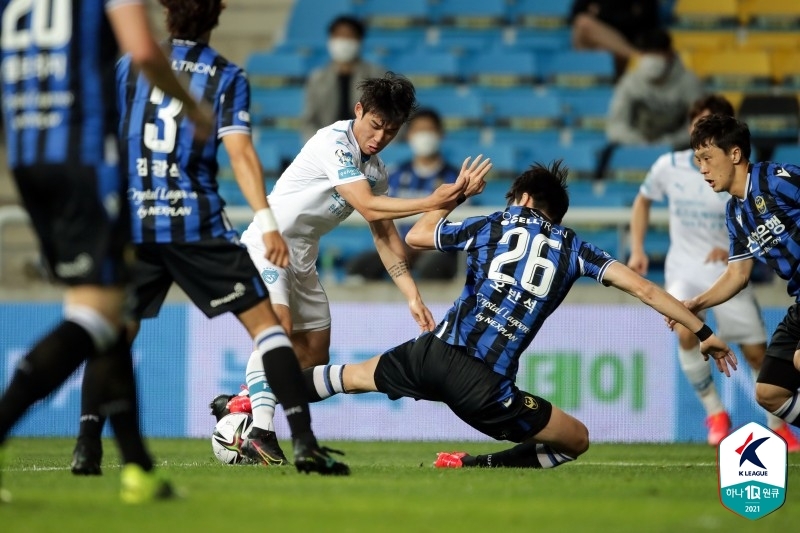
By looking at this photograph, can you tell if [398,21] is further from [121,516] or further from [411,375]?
[121,516]

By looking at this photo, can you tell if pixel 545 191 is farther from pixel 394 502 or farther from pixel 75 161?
pixel 75 161

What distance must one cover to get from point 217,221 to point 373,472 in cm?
148

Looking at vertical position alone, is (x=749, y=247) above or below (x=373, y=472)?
above

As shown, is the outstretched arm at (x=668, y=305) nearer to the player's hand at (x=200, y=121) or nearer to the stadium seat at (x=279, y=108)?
the player's hand at (x=200, y=121)

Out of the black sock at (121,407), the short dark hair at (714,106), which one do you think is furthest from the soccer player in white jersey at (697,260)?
the black sock at (121,407)

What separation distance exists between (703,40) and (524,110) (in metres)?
2.73

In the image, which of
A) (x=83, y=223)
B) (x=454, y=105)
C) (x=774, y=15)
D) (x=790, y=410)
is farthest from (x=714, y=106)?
(x=774, y=15)

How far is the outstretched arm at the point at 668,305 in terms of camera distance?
6.93 meters

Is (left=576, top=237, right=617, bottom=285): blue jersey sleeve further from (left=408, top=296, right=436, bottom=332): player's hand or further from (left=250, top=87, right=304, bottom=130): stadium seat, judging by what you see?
(left=250, top=87, right=304, bottom=130): stadium seat

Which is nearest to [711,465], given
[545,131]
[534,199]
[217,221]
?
[534,199]

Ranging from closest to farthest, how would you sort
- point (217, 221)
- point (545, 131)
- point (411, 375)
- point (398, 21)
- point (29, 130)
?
1. point (29, 130)
2. point (217, 221)
3. point (411, 375)
4. point (545, 131)
5. point (398, 21)

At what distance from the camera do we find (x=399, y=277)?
7660mm

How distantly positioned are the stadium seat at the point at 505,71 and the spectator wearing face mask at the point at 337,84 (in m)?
1.58

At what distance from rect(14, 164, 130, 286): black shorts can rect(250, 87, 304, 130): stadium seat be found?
9.98m
